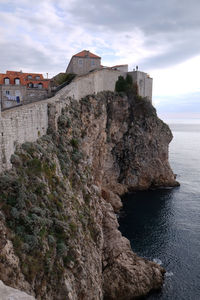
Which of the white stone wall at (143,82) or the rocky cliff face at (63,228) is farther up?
the white stone wall at (143,82)

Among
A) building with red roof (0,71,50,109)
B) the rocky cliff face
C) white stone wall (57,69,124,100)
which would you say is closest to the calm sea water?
the rocky cliff face

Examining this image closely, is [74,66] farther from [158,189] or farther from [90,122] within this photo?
[158,189]

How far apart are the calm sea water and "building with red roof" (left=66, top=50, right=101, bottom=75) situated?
2916cm

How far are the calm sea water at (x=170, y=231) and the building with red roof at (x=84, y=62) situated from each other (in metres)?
29.2

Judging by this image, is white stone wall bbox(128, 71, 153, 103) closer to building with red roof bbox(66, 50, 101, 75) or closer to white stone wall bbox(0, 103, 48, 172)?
building with red roof bbox(66, 50, 101, 75)

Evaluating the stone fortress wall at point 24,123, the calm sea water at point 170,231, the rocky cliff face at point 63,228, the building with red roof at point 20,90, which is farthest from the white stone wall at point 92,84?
the calm sea water at point 170,231

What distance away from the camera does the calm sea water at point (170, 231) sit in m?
26.0

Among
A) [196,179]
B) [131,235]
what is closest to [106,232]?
[131,235]

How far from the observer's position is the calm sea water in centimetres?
2603

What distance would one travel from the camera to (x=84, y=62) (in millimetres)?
50531

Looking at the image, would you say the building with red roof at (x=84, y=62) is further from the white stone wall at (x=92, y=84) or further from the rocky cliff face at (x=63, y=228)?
the rocky cliff face at (x=63, y=228)

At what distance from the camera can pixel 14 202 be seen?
12312 mm

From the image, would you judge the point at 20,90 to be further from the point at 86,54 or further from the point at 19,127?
the point at 86,54

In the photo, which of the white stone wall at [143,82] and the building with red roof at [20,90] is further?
the white stone wall at [143,82]
